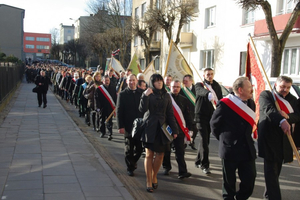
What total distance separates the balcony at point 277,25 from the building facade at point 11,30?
47.2m

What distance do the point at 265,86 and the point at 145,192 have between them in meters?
2.67

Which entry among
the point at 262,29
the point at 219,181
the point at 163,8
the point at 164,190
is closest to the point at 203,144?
the point at 219,181

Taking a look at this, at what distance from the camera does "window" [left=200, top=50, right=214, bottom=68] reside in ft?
80.0

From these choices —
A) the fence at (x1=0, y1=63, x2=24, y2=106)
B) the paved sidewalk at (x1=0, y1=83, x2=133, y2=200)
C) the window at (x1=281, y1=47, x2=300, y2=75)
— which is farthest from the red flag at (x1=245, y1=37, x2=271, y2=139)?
the window at (x1=281, y1=47, x2=300, y2=75)

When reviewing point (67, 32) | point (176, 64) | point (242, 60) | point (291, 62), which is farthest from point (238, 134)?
point (67, 32)

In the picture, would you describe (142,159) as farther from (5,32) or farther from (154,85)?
(5,32)

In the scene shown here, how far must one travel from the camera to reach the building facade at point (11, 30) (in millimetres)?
55438

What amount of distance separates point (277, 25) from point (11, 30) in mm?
49678

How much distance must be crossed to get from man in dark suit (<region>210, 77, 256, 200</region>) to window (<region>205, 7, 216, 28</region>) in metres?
20.7

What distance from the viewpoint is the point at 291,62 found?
17547mm

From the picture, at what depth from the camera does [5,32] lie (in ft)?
183

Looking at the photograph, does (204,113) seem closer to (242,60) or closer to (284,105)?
(284,105)

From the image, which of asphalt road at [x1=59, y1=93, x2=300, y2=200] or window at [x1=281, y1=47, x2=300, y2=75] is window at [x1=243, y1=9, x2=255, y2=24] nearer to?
window at [x1=281, y1=47, x2=300, y2=75]

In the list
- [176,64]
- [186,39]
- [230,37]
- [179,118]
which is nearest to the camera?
[179,118]
